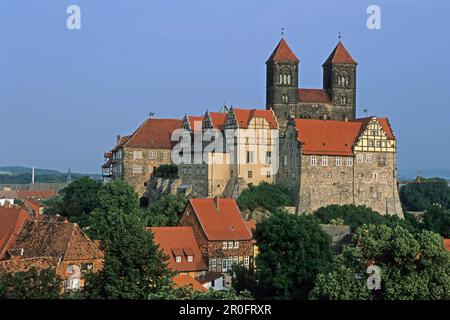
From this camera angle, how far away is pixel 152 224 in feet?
147

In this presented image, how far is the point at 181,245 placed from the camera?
39.7 meters

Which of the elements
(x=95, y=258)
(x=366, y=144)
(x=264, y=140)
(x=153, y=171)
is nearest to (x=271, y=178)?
(x=264, y=140)

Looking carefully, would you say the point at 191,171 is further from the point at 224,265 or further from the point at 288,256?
the point at 288,256

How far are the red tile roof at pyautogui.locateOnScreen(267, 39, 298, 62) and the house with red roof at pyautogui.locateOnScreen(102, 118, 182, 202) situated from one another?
10.2 m

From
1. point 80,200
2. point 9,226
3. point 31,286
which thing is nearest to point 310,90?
point 80,200

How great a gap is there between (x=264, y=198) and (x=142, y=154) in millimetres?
13741

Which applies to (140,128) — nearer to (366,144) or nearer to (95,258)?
(366,144)

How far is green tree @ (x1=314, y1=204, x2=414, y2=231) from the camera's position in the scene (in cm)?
5331

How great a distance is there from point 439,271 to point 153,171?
41.6 metres

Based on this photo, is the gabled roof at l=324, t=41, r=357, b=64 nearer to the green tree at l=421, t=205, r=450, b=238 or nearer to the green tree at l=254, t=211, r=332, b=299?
the green tree at l=421, t=205, r=450, b=238

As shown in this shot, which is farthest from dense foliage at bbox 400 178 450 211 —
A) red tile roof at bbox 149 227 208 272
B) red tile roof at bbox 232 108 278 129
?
red tile roof at bbox 149 227 208 272

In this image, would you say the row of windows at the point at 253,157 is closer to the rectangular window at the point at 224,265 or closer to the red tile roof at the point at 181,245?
the red tile roof at the point at 181,245

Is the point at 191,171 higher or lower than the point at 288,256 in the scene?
higher

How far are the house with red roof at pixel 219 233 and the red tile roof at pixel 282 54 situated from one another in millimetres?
23054
